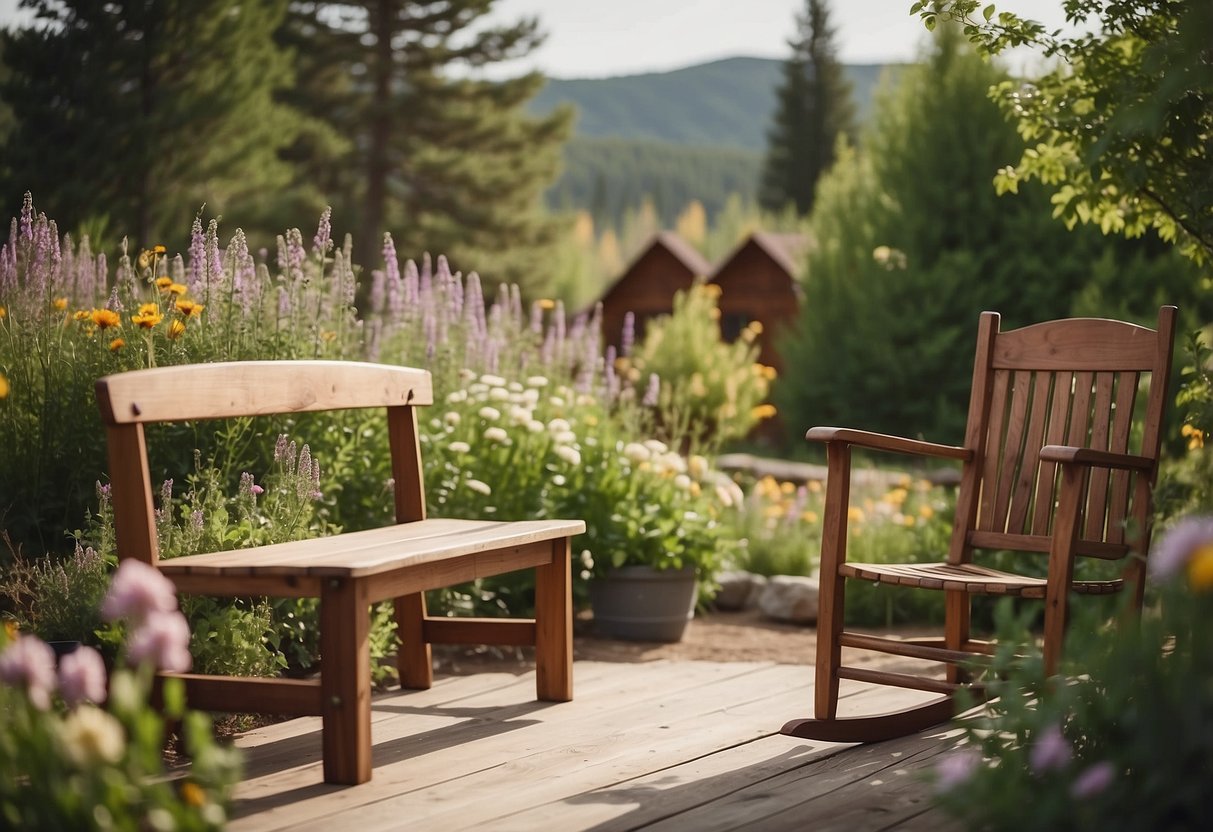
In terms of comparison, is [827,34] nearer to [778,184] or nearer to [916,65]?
[778,184]

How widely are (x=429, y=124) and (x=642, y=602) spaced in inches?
578

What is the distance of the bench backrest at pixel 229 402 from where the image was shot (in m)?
2.63

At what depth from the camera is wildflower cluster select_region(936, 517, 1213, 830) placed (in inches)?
67.9

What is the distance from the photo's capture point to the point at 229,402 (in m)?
2.91

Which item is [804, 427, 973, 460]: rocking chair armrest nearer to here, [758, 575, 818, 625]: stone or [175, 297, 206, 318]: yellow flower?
[175, 297, 206, 318]: yellow flower

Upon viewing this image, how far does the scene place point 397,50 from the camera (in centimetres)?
1794

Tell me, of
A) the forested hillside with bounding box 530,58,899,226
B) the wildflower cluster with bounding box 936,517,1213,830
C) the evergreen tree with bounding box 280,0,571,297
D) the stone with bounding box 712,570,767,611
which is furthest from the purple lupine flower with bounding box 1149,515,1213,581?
the forested hillside with bounding box 530,58,899,226

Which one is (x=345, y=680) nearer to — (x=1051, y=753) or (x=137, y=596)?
(x=137, y=596)

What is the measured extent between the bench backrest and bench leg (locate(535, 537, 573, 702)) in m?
0.42

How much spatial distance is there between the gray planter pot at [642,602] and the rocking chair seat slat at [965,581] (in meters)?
1.53

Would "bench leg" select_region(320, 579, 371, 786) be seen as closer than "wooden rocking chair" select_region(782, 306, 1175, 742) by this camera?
Yes

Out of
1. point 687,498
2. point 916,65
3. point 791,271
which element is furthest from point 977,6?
point 791,271

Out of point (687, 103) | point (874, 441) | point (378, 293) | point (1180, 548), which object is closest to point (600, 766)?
point (874, 441)

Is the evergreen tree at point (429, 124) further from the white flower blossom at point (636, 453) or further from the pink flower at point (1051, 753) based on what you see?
the pink flower at point (1051, 753)
